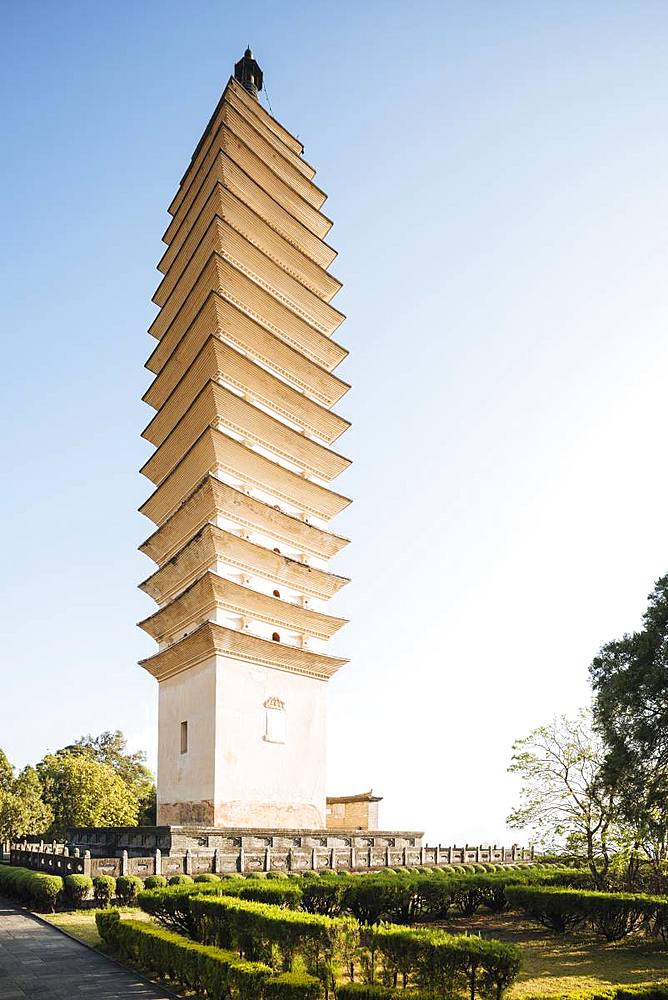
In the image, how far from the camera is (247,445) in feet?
93.5

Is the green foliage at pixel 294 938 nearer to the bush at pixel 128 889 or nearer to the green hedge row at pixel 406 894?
the green hedge row at pixel 406 894

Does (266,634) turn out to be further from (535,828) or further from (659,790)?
(659,790)

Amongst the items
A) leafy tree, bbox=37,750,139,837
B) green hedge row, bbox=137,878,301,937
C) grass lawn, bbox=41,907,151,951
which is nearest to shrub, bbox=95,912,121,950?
grass lawn, bbox=41,907,151,951

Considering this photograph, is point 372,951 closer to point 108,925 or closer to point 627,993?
point 627,993

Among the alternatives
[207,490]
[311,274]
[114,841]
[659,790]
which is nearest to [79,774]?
[114,841]

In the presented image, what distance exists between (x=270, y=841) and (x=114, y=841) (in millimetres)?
5557

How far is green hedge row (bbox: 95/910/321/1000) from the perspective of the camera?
871 cm

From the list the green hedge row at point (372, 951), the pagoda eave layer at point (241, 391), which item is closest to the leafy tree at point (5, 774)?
the pagoda eave layer at point (241, 391)

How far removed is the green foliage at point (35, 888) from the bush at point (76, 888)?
0.55 ft

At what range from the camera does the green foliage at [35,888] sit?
56.6ft

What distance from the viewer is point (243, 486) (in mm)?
28297

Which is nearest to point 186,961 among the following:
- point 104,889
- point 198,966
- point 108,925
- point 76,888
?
point 198,966

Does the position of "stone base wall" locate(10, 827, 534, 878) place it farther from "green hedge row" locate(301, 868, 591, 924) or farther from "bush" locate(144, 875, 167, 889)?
"green hedge row" locate(301, 868, 591, 924)

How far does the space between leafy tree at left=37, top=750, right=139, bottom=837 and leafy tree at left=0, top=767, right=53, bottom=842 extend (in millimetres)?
728
